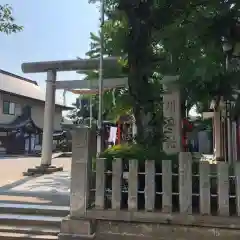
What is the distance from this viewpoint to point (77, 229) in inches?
199

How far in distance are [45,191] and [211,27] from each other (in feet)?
19.4

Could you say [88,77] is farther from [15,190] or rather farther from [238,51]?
[238,51]

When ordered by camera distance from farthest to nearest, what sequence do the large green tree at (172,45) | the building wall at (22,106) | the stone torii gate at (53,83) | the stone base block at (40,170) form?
the building wall at (22,106) < the stone base block at (40,170) < the stone torii gate at (53,83) < the large green tree at (172,45)

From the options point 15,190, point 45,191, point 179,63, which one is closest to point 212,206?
point 179,63

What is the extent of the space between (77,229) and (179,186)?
160cm

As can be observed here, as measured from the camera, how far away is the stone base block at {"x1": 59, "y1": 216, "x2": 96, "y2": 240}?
500cm

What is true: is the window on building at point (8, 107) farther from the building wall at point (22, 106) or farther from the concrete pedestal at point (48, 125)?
the concrete pedestal at point (48, 125)

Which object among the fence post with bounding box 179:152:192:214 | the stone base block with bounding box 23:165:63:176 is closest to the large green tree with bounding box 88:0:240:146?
the fence post with bounding box 179:152:192:214

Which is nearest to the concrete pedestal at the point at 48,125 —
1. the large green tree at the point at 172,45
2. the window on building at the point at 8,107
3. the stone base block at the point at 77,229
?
the large green tree at the point at 172,45

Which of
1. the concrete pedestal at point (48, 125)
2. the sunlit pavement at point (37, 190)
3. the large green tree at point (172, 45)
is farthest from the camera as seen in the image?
the concrete pedestal at point (48, 125)

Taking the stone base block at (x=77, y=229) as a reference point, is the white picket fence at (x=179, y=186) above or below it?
above

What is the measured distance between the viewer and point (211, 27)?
491 cm

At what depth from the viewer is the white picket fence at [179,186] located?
4.74 metres

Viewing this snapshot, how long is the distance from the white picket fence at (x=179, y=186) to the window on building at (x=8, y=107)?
97.8ft
